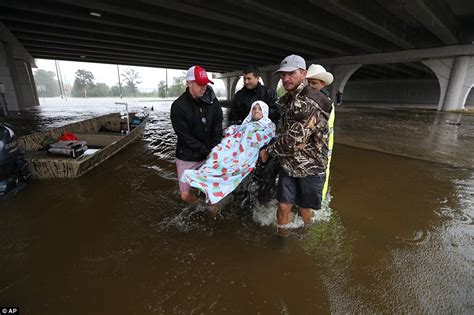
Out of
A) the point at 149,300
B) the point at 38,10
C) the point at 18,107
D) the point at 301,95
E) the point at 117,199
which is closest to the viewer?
the point at 149,300

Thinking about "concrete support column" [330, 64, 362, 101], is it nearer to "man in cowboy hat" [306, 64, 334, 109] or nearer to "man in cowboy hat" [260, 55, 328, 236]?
"man in cowboy hat" [306, 64, 334, 109]

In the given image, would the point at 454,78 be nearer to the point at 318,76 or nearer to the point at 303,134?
the point at 318,76

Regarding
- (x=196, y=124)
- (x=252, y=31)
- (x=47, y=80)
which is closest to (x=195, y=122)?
(x=196, y=124)

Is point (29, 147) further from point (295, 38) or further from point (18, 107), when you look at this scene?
Result: point (18, 107)

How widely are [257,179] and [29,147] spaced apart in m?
5.29

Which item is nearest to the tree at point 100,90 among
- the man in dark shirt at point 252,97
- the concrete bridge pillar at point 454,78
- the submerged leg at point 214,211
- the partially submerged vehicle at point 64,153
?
the partially submerged vehicle at point 64,153

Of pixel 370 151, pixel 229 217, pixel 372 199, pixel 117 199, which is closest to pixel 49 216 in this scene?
pixel 117 199

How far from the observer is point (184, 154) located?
3.07 metres

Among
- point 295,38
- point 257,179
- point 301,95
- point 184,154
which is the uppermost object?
point 295,38

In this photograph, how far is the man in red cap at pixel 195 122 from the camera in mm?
2742

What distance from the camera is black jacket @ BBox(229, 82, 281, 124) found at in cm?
354

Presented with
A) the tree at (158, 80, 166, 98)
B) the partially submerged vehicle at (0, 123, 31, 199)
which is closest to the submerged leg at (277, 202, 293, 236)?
the partially submerged vehicle at (0, 123, 31, 199)

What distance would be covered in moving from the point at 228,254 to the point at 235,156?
3.97 ft

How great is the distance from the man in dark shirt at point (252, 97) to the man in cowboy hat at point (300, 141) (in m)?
1.01
